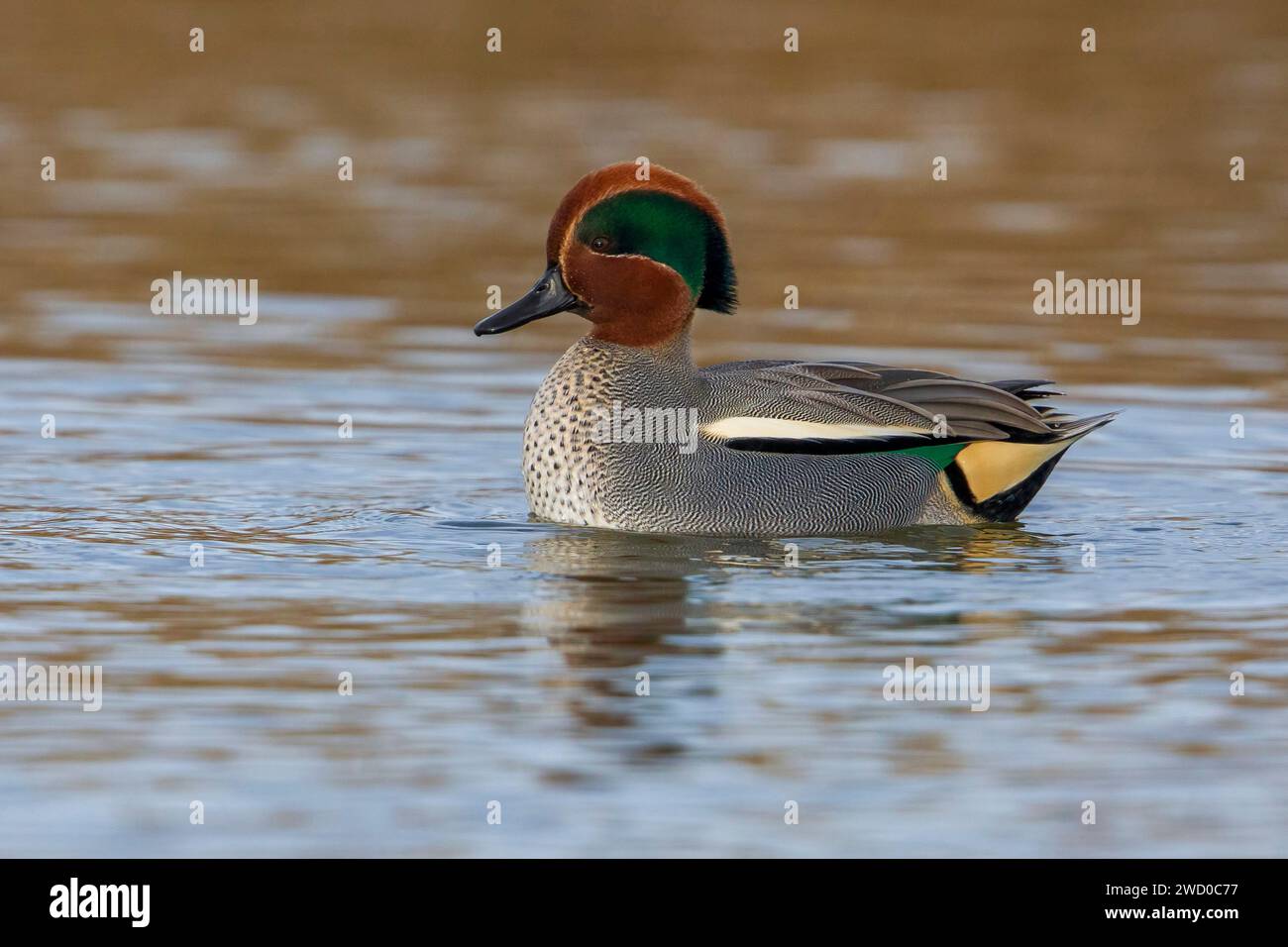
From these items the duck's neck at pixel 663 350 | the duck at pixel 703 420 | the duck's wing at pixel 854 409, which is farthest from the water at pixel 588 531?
the duck's neck at pixel 663 350

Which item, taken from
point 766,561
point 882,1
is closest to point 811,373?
point 766,561

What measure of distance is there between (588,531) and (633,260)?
43.0 inches

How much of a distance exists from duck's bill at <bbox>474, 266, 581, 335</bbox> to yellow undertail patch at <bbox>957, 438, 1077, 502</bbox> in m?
1.67

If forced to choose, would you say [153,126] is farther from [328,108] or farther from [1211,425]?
[1211,425]

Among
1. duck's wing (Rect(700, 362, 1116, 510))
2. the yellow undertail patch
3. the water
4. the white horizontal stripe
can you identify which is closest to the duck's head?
duck's wing (Rect(700, 362, 1116, 510))

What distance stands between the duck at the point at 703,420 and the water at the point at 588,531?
19cm

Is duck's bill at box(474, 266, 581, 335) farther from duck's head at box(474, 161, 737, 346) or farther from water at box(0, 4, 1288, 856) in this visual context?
water at box(0, 4, 1288, 856)

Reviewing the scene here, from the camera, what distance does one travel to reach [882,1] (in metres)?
24.3

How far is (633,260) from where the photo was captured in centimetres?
956

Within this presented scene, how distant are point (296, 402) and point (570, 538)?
3.11 metres

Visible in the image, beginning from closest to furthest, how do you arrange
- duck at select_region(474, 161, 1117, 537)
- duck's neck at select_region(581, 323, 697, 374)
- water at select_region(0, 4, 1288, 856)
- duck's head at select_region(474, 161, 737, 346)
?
1. water at select_region(0, 4, 1288, 856)
2. duck at select_region(474, 161, 1117, 537)
3. duck's head at select_region(474, 161, 737, 346)
4. duck's neck at select_region(581, 323, 697, 374)

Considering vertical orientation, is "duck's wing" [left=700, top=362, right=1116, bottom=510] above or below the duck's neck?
below

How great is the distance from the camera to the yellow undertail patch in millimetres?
9570

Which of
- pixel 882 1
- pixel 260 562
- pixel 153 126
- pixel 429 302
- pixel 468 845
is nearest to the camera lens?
pixel 468 845
